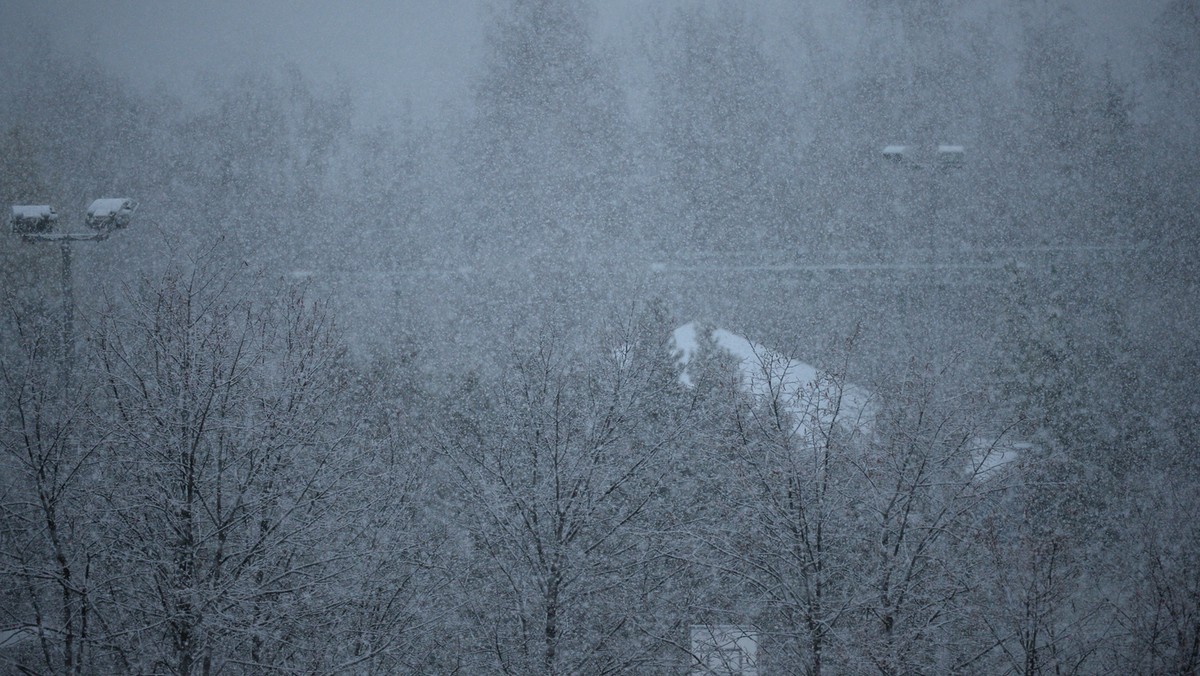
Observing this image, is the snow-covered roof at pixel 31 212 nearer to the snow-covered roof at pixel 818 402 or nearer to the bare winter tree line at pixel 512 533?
the bare winter tree line at pixel 512 533

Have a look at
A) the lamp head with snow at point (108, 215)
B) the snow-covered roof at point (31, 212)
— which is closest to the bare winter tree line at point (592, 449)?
the lamp head with snow at point (108, 215)

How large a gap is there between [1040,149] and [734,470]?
2854cm

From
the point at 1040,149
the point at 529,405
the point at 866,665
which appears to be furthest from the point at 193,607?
the point at 1040,149

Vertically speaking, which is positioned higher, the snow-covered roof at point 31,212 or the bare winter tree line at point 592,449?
the snow-covered roof at point 31,212

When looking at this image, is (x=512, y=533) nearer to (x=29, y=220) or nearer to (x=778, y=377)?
(x=778, y=377)

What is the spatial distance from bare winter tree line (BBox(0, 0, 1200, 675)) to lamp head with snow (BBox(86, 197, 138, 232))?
1393 mm

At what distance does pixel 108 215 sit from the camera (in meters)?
11.3

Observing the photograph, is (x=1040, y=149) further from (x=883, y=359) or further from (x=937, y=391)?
(x=937, y=391)

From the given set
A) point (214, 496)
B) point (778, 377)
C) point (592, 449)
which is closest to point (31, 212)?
point (214, 496)

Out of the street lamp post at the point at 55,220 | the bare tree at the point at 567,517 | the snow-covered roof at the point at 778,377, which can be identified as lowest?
A: the bare tree at the point at 567,517

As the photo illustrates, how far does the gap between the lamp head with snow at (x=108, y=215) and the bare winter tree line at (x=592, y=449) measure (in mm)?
1393

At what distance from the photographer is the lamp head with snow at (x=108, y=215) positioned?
441 inches

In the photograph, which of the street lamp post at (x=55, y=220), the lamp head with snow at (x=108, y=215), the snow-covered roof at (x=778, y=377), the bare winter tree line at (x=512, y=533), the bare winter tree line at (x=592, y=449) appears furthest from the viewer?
the lamp head with snow at (x=108, y=215)

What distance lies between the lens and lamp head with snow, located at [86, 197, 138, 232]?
11.2 m
